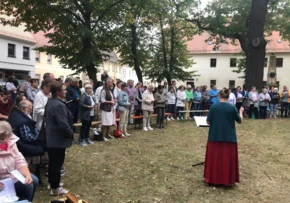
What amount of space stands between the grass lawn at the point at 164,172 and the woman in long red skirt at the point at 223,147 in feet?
0.79

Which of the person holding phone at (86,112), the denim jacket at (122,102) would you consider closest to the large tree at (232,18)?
the denim jacket at (122,102)

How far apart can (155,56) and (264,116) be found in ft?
38.3

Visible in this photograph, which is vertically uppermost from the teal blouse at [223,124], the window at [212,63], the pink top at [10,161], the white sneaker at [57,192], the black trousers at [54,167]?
the window at [212,63]

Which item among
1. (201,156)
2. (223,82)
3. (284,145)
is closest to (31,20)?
(201,156)

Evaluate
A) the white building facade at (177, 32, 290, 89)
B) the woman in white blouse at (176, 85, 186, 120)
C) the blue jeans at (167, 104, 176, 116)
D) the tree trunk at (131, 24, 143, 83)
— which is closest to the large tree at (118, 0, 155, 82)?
the tree trunk at (131, 24, 143, 83)

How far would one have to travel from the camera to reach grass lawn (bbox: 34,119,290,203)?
525 centimetres

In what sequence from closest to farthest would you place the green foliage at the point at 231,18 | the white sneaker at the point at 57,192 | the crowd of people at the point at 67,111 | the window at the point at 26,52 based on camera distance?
the crowd of people at the point at 67,111 < the white sneaker at the point at 57,192 < the green foliage at the point at 231,18 < the window at the point at 26,52

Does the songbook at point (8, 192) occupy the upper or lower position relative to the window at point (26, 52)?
lower

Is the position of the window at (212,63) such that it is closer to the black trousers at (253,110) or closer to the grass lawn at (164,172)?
the black trousers at (253,110)

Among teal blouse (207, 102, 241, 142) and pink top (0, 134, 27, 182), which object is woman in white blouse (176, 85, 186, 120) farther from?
pink top (0, 134, 27, 182)

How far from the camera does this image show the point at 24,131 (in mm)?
4848

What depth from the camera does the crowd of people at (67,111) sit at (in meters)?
4.78

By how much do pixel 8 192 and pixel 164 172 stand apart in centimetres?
360

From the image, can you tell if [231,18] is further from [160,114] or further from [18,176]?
[18,176]
